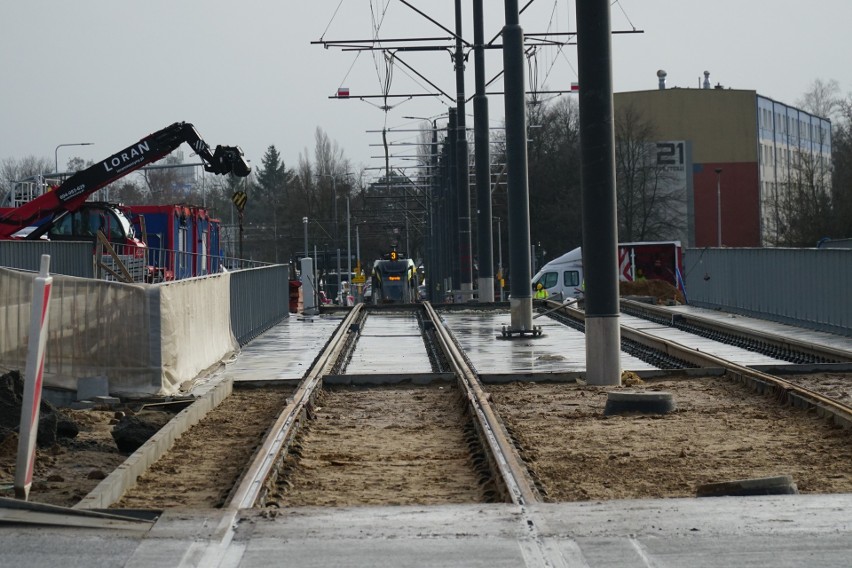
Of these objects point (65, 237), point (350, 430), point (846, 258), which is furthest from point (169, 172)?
point (350, 430)

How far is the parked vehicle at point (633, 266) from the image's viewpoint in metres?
57.3

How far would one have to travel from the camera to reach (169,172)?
528 feet

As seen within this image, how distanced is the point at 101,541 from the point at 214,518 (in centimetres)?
73

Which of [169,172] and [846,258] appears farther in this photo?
[169,172]

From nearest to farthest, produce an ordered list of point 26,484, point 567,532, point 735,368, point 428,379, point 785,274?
point 567,532 → point 26,484 → point 735,368 → point 428,379 → point 785,274

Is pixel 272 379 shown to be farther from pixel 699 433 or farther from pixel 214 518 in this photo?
pixel 214 518

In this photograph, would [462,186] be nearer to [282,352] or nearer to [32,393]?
[282,352]

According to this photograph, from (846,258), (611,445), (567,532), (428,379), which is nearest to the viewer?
(567,532)

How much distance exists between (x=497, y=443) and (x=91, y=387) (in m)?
6.58

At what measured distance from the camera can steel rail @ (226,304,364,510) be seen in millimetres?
8602

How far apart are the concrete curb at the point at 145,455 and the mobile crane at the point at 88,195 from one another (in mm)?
17762

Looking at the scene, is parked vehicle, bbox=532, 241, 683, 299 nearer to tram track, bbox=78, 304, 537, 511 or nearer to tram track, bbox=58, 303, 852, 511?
tram track, bbox=58, 303, 852, 511

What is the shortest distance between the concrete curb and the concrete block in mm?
1223

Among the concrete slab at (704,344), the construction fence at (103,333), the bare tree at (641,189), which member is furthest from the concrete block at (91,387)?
the bare tree at (641,189)
